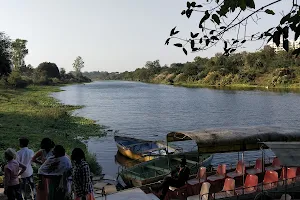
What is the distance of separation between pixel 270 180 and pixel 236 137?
1987mm

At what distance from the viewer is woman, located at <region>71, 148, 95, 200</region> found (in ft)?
22.5

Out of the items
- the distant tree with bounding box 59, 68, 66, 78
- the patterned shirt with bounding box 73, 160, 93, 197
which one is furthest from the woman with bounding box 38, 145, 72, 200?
the distant tree with bounding box 59, 68, 66, 78

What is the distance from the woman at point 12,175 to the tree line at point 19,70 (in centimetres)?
3009

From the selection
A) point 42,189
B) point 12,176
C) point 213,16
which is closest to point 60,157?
point 42,189

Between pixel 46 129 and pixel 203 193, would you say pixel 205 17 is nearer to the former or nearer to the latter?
pixel 203 193

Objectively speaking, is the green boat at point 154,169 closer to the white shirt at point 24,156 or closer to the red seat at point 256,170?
the red seat at point 256,170

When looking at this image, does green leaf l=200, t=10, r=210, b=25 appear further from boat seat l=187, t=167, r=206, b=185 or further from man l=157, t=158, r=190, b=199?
boat seat l=187, t=167, r=206, b=185

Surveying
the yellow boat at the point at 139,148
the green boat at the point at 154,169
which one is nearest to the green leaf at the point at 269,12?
the green boat at the point at 154,169

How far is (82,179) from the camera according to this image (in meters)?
7.07

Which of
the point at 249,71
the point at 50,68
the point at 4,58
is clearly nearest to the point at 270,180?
the point at 4,58

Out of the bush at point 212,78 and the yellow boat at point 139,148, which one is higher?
the bush at point 212,78

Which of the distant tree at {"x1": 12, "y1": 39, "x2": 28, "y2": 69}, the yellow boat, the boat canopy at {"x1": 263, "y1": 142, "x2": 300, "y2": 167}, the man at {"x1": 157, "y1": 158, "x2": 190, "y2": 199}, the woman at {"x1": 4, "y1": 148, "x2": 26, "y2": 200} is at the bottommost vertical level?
the yellow boat

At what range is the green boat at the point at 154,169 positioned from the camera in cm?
1527

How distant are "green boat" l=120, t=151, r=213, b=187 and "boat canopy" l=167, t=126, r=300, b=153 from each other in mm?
3334
